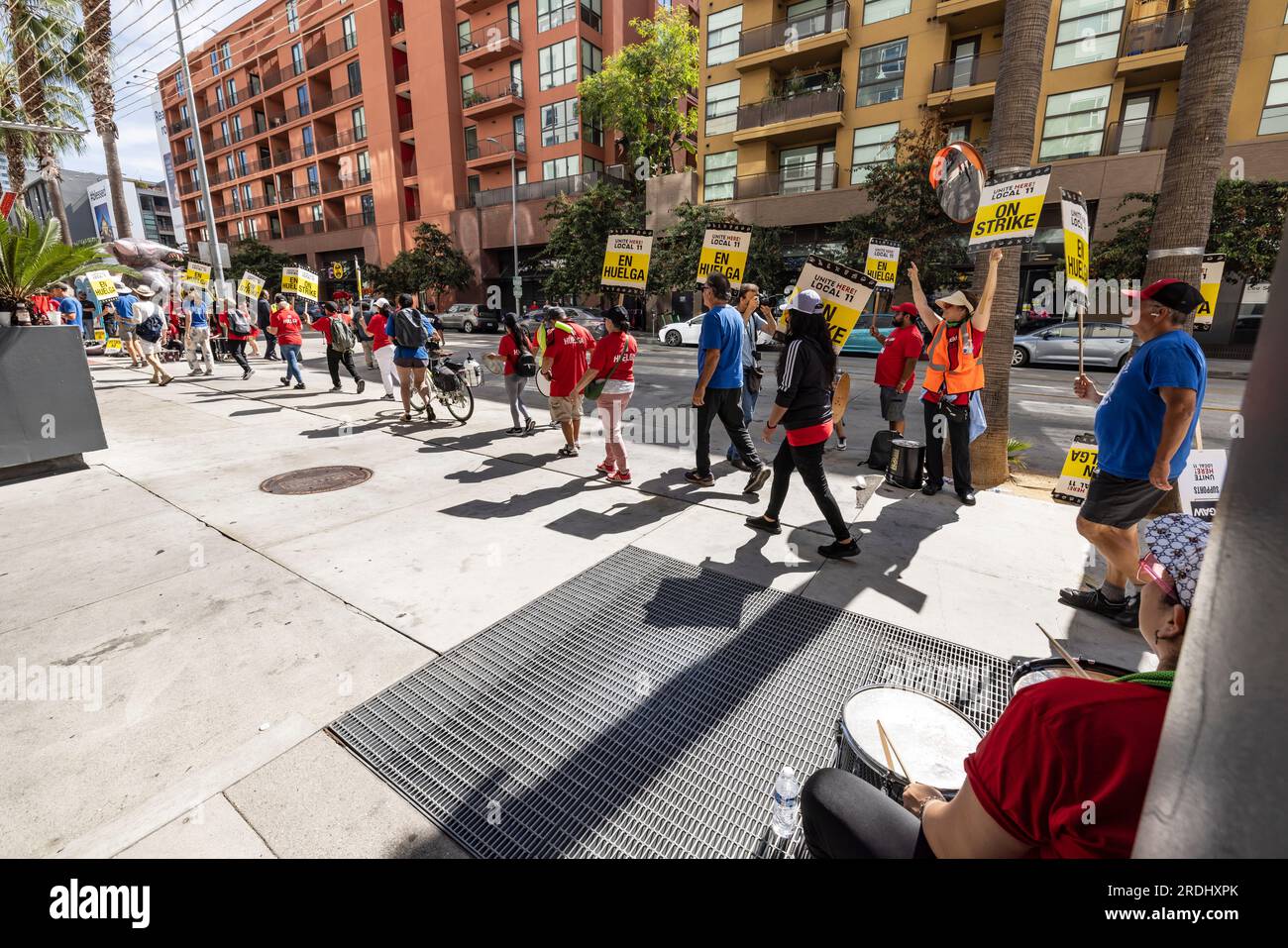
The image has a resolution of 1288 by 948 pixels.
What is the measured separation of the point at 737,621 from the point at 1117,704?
8.67 ft

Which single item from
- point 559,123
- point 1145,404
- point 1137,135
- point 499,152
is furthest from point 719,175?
point 1145,404

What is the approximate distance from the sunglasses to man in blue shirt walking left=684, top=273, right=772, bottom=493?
4.29m

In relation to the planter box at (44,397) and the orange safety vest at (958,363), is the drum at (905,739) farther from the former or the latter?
Result: the planter box at (44,397)

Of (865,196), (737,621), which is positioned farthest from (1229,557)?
(865,196)

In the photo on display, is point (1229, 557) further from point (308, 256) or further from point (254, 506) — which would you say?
point (308, 256)

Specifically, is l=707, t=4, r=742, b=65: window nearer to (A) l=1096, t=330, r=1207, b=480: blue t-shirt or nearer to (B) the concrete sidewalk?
(B) the concrete sidewalk

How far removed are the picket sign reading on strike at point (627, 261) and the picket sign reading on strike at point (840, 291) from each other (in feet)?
9.23

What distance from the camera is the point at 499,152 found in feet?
124

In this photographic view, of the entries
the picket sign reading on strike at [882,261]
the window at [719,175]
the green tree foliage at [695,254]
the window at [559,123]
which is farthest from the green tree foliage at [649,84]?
the picket sign reading on strike at [882,261]

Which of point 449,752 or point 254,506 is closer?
point 449,752

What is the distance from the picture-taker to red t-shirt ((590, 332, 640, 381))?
244 inches

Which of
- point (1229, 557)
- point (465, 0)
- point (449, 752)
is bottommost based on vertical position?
point (449, 752)

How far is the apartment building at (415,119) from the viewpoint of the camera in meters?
36.2

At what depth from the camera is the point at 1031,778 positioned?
120 cm
